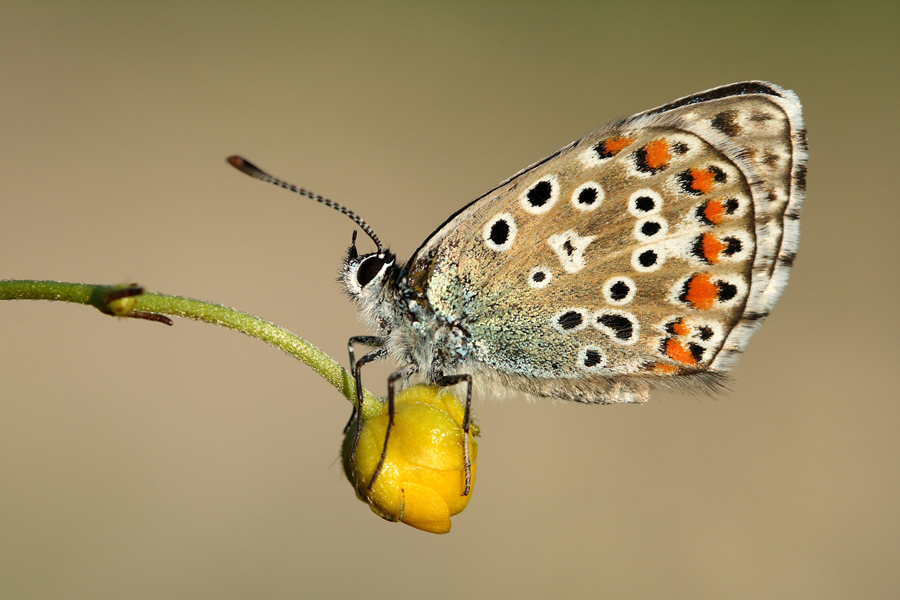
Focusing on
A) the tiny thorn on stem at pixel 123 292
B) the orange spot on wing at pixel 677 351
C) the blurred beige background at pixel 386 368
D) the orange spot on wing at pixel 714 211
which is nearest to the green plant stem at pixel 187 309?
the tiny thorn on stem at pixel 123 292

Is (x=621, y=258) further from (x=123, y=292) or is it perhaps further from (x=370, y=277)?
(x=123, y=292)

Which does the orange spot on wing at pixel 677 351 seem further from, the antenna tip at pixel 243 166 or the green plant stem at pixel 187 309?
the antenna tip at pixel 243 166

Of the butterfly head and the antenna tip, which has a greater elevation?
the antenna tip

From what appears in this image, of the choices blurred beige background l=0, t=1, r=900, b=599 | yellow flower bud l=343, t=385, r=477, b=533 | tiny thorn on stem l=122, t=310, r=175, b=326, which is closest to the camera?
tiny thorn on stem l=122, t=310, r=175, b=326

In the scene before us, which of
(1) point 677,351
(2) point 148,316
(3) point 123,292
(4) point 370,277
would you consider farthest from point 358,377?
(1) point 677,351

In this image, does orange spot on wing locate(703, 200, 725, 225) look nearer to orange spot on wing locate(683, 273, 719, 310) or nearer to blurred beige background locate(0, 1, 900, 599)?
orange spot on wing locate(683, 273, 719, 310)

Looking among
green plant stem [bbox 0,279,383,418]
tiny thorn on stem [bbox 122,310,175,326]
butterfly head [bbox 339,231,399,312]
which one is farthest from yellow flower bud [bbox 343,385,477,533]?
tiny thorn on stem [bbox 122,310,175,326]
